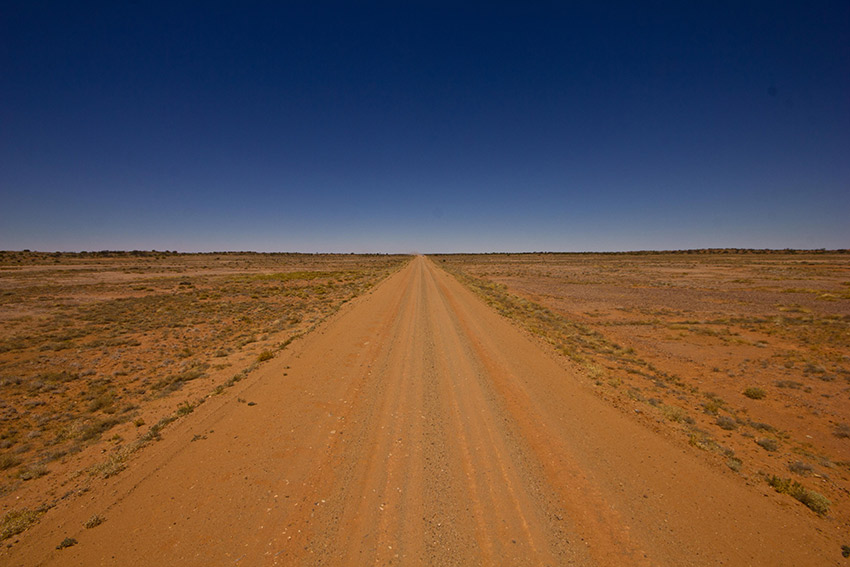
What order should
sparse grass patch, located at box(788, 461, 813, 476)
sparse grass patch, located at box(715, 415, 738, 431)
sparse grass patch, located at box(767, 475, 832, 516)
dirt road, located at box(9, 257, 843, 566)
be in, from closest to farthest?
dirt road, located at box(9, 257, 843, 566), sparse grass patch, located at box(767, 475, 832, 516), sparse grass patch, located at box(788, 461, 813, 476), sparse grass patch, located at box(715, 415, 738, 431)

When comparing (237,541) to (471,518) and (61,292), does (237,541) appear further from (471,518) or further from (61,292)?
(61,292)

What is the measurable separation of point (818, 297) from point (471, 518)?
4392 cm

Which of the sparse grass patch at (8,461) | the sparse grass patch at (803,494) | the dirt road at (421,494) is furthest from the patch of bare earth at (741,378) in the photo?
the sparse grass patch at (8,461)

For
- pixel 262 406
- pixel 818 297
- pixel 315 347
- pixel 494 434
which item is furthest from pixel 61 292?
pixel 818 297

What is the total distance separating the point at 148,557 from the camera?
12.2ft

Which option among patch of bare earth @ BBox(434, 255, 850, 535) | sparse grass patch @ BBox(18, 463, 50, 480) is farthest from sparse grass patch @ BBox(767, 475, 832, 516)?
sparse grass patch @ BBox(18, 463, 50, 480)

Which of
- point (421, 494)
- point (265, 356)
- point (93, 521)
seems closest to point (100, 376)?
point (265, 356)

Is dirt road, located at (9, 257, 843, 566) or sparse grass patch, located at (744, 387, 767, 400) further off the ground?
dirt road, located at (9, 257, 843, 566)

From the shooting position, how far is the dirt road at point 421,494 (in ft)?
12.6

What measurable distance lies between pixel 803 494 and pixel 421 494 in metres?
6.52

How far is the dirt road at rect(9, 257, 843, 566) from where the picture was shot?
12.6ft

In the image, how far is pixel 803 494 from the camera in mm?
5066

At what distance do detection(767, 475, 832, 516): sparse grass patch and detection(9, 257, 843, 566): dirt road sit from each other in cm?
21

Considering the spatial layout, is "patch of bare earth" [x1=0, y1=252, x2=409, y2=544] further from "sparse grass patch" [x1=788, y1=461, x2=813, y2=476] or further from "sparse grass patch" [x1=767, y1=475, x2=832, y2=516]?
"sparse grass patch" [x1=788, y1=461, x2=813, y2=476]
